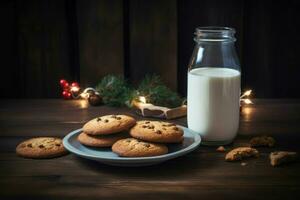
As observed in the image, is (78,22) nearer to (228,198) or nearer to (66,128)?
(66,128)

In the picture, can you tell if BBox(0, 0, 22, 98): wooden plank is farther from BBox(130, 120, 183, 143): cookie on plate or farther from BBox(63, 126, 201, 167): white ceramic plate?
BBox(130, 120, 183, 143): cookie on plate

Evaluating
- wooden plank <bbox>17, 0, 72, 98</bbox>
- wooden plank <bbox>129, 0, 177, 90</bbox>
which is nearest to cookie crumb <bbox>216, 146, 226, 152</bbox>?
wooden plank <bbox>129, 0, 177, 90</bbox>

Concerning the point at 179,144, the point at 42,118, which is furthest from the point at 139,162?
the point at 42,118

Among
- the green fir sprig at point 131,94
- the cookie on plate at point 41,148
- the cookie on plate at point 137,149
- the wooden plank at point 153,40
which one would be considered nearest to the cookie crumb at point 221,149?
the cookie on plate at point 137,149

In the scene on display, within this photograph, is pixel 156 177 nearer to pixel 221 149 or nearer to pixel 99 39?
pixel 221 149

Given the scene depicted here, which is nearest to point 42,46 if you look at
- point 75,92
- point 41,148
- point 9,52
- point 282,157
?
point 9,52

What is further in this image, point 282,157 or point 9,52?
point 9,52

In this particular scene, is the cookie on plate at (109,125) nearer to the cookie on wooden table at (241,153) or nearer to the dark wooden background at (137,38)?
the cookie on wooden table at (241,153)
